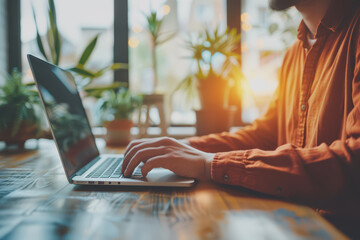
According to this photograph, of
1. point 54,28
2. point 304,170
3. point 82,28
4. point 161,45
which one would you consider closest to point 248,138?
point 304,170

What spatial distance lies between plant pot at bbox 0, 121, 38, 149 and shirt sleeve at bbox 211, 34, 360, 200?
103 centimetres

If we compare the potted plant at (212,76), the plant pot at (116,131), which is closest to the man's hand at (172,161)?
the plant pot at (116,131)

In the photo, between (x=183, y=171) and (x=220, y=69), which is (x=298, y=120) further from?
(x=220, y=69)

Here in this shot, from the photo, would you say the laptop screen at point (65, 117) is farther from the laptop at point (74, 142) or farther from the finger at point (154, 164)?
the finger at point (154, 164)

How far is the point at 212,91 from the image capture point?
1.50 m

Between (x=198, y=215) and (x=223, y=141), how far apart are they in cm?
54

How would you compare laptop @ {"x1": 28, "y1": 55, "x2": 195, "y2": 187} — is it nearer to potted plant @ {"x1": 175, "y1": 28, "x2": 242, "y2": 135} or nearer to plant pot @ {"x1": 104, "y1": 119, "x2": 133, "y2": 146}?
plant pot @ {"x1": 104, "y1": 119, "x2": 133, "y2": 146}

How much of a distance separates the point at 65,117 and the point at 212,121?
930 mm

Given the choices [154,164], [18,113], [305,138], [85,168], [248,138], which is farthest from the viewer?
[18,113]

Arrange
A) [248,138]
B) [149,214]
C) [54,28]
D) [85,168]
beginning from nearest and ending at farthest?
[149,214], [85,168], [248,138], [54,28]

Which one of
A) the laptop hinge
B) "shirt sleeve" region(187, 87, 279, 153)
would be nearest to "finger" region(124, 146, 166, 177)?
the laptop hinge

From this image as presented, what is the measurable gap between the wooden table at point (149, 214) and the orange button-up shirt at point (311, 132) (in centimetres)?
6

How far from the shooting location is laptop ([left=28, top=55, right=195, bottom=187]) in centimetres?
58

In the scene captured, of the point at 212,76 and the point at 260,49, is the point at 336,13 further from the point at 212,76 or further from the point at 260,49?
the point at 260,49
